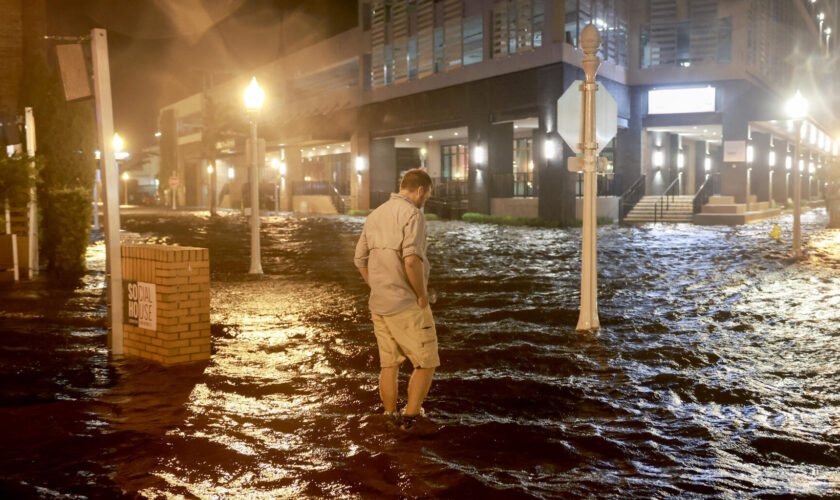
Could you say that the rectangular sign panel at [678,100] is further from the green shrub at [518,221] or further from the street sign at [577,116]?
the street sign at [577,116]

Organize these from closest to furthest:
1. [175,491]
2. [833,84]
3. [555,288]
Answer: [175,491]
[555,288]
[833,84]

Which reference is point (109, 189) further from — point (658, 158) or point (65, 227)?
point (658, 158)

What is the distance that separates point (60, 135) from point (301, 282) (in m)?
5.47

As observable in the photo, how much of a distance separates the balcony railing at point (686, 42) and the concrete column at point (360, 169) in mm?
17731

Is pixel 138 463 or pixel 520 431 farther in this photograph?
pixel 520 431

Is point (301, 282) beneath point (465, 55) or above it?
beneath

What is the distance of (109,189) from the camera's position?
25.3 ft

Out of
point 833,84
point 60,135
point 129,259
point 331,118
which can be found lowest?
point 129,259

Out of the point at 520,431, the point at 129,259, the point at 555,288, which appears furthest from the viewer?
the point at 555,288

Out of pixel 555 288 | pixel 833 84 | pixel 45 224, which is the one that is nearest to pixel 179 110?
pixel 833 84

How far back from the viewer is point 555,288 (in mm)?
13047

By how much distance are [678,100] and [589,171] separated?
1343 inches

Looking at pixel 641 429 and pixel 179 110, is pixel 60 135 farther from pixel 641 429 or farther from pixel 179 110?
pixel 179 110

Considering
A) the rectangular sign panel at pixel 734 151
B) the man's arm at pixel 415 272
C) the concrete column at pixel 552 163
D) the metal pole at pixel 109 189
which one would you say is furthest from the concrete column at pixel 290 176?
the man's arm at pixel 415 272
